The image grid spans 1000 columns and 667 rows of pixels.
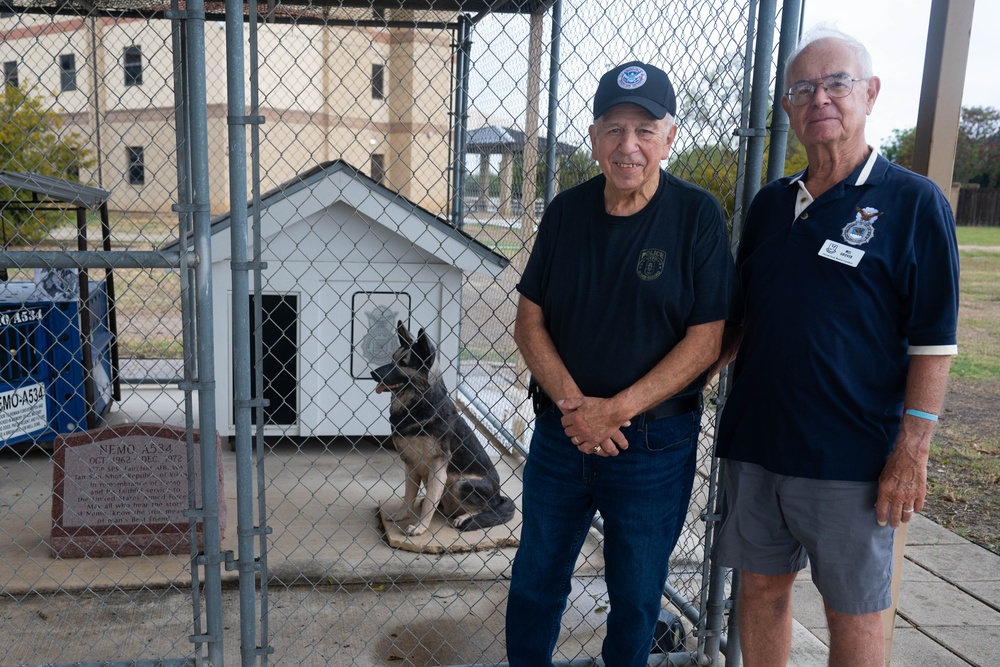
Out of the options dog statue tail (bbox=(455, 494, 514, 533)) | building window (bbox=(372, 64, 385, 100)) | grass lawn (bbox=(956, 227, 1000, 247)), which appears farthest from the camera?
grass lawn (bbox=(956, 227, 1000, 247))

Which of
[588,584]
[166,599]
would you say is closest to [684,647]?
[588,584]

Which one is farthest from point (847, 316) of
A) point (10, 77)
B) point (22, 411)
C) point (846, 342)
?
point (10, 77)

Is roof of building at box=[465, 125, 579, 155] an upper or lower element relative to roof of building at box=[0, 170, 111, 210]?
upper

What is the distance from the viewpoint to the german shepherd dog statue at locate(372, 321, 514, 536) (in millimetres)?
4355

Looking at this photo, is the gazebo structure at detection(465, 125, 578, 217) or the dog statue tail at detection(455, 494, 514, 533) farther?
the gazebo structure at detection(465, 125, 578, 217)

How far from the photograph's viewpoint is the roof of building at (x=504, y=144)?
16.4ft

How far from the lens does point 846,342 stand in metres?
2.23

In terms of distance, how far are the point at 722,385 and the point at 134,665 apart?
8.11 feet

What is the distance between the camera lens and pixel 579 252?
2.40 metres

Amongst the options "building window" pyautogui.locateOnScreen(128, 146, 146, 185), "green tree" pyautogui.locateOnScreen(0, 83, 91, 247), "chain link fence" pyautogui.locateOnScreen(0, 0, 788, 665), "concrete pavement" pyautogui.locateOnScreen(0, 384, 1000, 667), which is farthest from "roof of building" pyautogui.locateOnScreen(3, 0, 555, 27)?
"concrete pavement" pyautogui.locateOnScreen(0, 384, 1000, 667)

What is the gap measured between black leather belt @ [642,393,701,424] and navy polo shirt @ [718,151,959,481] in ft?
0.59

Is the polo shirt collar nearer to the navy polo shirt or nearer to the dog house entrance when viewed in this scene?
the navy polo shirt

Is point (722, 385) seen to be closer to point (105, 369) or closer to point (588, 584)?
point (588, 584)

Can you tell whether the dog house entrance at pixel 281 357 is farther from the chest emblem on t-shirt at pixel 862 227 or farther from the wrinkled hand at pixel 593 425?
the chest emblem on t-shirt at pixel 862 227
